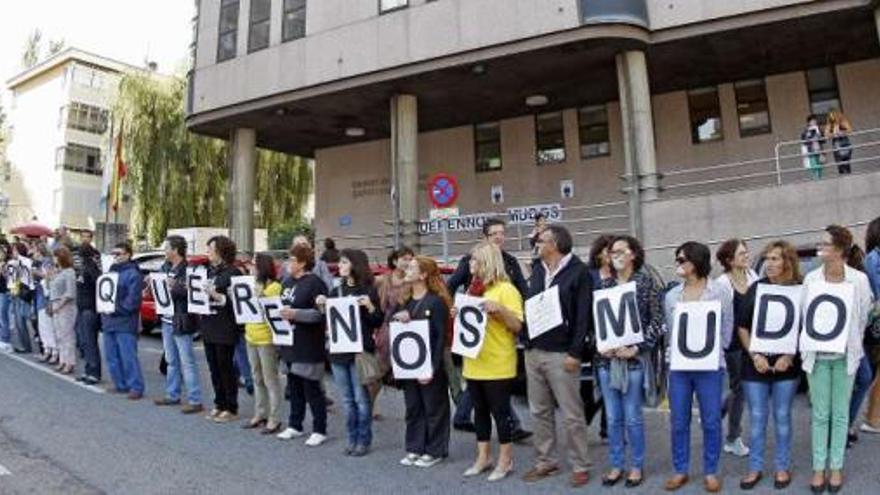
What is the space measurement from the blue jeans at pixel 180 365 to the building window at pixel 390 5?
12.2 metres

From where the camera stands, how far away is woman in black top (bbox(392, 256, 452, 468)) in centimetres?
680

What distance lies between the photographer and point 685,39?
1733cm

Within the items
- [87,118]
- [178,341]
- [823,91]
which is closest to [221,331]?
[178,341]

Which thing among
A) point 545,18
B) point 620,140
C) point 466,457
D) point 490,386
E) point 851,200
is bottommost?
point 466,457

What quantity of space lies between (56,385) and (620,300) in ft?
26.9

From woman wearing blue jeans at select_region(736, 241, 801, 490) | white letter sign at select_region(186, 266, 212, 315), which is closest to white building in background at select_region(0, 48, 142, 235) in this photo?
white letter sign at select_region(186, 266, 212, 315)

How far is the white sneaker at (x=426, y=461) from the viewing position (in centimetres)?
676

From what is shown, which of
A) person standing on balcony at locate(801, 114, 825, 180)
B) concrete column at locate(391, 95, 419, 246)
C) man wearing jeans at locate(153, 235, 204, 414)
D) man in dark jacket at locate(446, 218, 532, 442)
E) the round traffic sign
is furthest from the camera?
concrete column at locate(391, 95, 419, 246)

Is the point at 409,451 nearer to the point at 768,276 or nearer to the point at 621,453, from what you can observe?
the point at 621,453

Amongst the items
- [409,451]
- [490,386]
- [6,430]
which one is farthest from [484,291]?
[6,430]

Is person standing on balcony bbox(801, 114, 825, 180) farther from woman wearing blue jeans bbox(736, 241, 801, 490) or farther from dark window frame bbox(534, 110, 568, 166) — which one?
woman wearing blue jeans bbox(736, 241, 801, 490)

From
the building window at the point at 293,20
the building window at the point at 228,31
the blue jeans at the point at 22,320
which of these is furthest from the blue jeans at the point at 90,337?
the building window at the point at 228,31

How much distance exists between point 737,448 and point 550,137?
1704cm

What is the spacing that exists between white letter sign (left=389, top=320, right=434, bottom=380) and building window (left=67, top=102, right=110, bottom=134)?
162 ft
